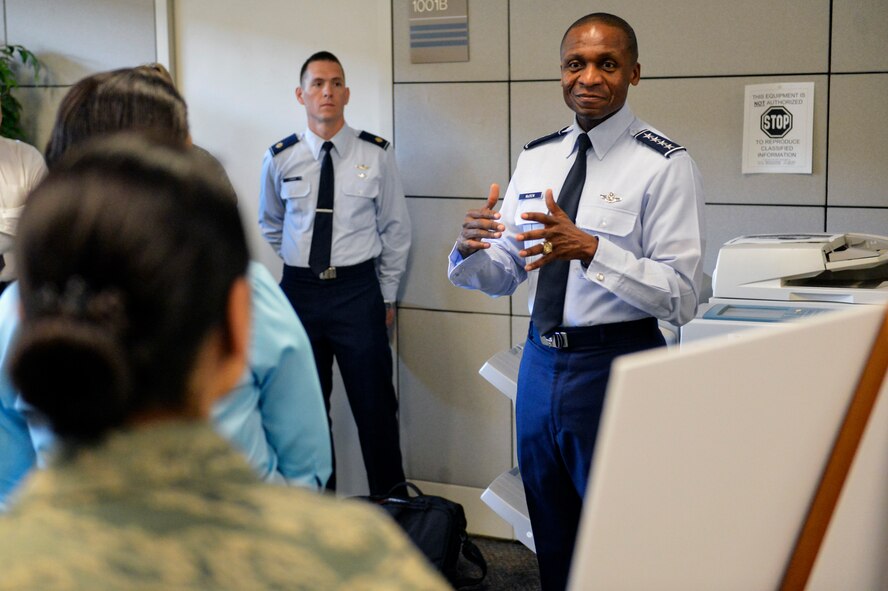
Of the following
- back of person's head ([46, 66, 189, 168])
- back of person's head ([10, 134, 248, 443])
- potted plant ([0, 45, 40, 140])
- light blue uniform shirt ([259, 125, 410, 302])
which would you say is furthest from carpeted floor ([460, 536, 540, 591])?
back of person's head ([10, 134, 248, 443])

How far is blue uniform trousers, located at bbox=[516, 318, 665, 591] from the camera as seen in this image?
234cm

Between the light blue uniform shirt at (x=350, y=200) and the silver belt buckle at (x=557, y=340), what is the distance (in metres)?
1.47

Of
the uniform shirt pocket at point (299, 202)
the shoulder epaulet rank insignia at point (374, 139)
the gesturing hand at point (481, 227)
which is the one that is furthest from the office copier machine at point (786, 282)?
the uniform shirt pocket at point (299, 202)

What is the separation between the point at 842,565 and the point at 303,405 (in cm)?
80

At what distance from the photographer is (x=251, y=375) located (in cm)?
142

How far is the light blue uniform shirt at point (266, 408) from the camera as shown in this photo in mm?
1401

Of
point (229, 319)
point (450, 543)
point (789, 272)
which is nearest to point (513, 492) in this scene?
point (450, 543)

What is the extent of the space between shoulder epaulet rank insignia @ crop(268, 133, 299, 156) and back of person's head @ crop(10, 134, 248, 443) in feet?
10.4

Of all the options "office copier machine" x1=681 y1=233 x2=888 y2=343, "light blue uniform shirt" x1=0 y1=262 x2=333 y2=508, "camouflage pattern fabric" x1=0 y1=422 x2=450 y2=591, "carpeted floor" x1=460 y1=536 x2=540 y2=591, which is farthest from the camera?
"carpeted floor" x1=460 y1=536 x2=540 y2=591

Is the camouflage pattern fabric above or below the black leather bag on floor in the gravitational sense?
above

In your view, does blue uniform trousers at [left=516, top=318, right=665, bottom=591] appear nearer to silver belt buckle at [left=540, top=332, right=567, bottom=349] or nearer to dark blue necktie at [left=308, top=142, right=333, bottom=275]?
silver belt buckle at [left=540, top=332, right=567, bottom=349]

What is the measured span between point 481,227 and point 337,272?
1.44 metres

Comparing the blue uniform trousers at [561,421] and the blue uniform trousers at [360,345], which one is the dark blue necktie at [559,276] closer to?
the blue uniform trousers at [561,421]

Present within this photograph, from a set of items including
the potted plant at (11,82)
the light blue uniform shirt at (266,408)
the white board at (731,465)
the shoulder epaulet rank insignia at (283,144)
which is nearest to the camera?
the white board at (731,465)
